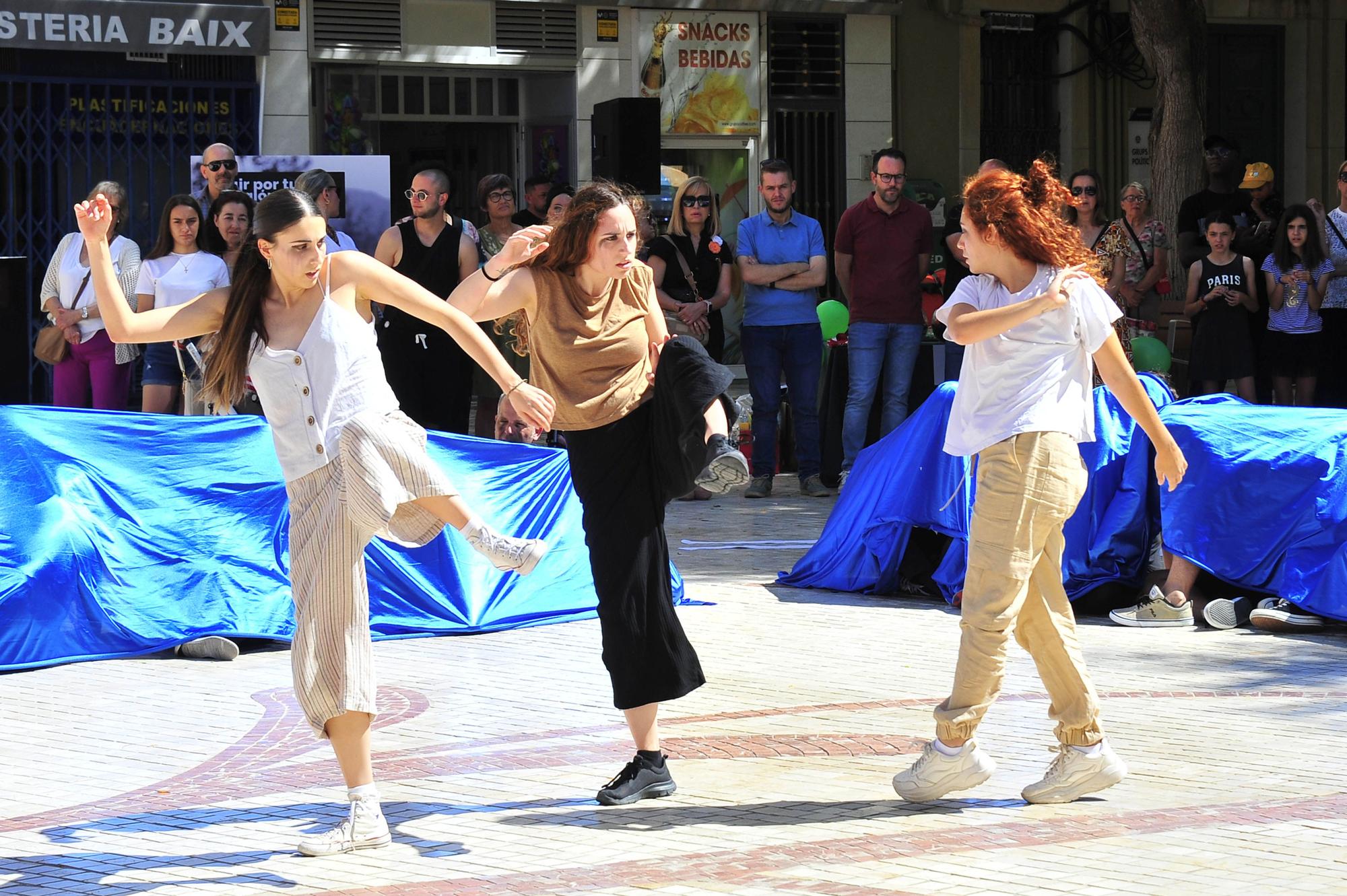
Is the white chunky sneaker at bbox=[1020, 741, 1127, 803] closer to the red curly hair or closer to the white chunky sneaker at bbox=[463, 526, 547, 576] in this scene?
the red curly hair

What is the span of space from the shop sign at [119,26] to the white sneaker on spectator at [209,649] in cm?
984

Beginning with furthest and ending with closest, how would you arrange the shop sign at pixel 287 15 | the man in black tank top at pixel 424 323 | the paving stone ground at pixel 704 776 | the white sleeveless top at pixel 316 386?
the shop sign at pixel 287 15, the man in black tank top at pixel 424 323, the white sleeveless top at pixel 316 386, the paving stone ground at pixel 704 776

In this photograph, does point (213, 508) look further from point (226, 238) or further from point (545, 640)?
point (226, 238)

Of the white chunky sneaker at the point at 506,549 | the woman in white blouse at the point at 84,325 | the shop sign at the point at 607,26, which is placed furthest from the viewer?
the shop sign at the point at 607,26

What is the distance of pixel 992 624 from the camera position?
529cm

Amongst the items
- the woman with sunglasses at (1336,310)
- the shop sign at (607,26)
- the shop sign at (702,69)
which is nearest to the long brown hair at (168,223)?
the woman with sunglasses at (1336,310)

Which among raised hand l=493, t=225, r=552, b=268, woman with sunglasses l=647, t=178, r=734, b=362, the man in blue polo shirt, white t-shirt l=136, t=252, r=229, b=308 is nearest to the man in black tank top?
white t-shirt l=136, t=252, r=229, b=308

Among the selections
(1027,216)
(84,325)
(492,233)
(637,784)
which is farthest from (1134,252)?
(637,784)

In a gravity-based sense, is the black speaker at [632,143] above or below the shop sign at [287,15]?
below

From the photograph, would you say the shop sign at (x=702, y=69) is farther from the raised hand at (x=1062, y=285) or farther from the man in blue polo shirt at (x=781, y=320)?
the raised hand at (x=1062, y=285)

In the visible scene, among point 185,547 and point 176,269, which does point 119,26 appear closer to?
point 176,269

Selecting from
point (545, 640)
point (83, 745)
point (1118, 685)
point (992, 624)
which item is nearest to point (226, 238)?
point (545, 640)

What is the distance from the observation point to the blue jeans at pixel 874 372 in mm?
13094

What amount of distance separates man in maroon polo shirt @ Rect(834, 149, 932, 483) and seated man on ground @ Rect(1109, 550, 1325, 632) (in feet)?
15.3
